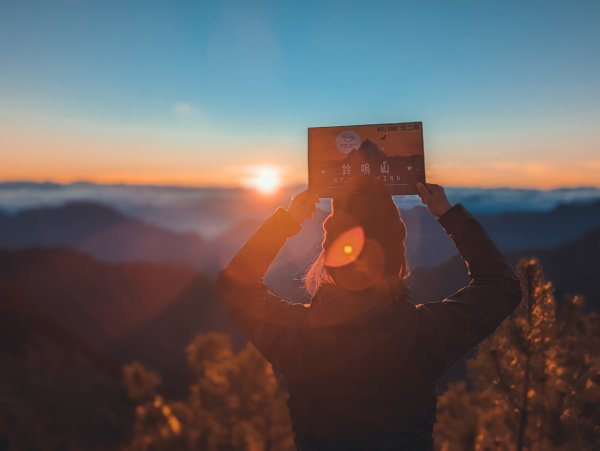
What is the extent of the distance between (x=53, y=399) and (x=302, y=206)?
40275mm

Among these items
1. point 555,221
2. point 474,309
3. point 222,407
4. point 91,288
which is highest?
point 474,309

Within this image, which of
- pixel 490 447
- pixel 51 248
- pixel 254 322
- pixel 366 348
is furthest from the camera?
pixel 51 248

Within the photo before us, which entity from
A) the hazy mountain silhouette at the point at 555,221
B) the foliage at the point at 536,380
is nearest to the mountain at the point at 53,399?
the foliage at the point at 536,380

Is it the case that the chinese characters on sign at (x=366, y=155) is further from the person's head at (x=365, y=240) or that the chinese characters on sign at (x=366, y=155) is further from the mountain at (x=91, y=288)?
the mountain at (x=91, y=288)

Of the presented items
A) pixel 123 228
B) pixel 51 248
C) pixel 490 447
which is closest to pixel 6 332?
pixel 51 248

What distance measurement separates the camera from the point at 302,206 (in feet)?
7.55

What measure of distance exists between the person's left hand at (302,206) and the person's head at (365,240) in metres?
0.37

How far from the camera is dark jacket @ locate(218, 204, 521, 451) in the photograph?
1.77 metres

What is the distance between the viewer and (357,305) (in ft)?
5.82

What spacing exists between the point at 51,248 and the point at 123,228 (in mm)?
49886

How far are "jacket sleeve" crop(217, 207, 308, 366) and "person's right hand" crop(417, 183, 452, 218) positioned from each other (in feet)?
2.08

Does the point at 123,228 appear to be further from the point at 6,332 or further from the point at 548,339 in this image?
the point at 548,339

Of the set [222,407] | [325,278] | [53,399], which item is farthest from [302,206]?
[53,399]

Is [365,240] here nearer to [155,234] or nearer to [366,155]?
[366,155]
